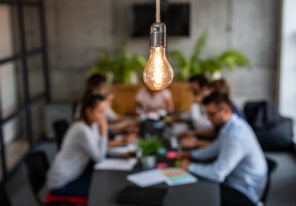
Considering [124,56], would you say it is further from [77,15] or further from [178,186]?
[178,186]

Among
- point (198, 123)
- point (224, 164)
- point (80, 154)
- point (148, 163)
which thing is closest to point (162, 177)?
point (148, 163)

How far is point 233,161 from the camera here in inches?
140

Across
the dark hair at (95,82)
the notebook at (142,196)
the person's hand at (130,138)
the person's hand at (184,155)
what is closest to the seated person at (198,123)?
the person's hand at (184,155)

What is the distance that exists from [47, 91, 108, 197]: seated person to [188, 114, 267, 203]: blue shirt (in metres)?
0.96

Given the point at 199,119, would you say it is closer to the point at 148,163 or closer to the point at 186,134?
the point at 186,134

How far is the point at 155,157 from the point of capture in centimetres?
393

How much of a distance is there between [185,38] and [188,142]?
137 inches

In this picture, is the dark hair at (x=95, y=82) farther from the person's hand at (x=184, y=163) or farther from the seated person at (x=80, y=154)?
the person's hand at (x=184, y=163)

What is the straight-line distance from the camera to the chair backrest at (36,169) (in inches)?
152

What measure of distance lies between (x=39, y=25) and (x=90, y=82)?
274 centimetres

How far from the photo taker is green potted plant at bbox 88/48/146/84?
289 inches

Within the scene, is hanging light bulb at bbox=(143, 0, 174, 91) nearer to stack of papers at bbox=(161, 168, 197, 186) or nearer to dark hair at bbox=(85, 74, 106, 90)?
stack of papers at bbox=(161, 168, 197, 186)

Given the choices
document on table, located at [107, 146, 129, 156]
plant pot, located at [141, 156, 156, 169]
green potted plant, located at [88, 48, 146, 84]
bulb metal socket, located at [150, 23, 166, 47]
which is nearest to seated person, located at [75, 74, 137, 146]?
document on table, located at [107, 146, 129, 156]

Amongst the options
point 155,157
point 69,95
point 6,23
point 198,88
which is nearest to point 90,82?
point 198,88
